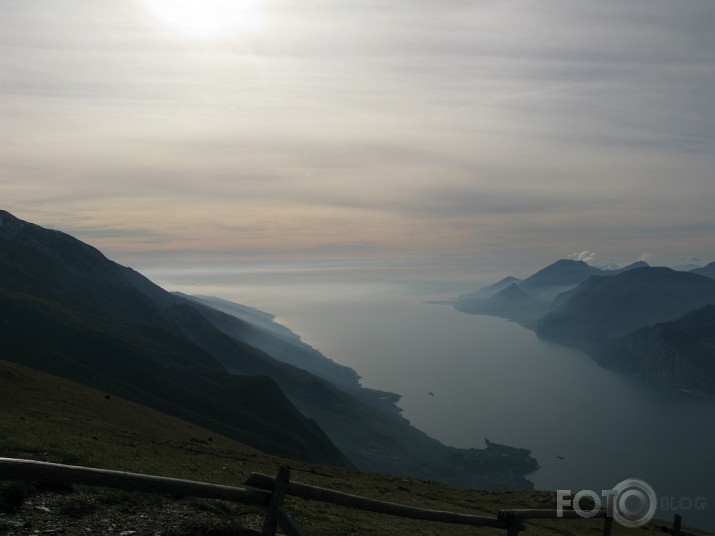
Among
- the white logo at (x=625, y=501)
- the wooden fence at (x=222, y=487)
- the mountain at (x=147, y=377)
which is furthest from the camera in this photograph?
the mountain at (x=147, y=377)

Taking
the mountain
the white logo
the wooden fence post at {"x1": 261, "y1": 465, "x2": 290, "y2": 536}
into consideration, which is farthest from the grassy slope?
the mountain

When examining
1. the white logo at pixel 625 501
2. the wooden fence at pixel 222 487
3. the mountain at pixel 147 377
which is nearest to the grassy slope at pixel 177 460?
the white logo at pixel 625 501

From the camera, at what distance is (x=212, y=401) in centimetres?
16912

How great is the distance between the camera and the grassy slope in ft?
87.0

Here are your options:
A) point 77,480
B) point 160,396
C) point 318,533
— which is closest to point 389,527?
point 318,533

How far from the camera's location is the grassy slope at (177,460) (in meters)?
26.5

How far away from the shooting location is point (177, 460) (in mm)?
37000

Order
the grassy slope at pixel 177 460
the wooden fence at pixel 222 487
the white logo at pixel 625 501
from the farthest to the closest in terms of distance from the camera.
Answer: the grassy slope at pixel 177 460
the white logo at pixel 625 501
the wooden fence at pixel 222 487

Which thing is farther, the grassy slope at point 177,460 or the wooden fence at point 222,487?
the grassy slope at point 177,460

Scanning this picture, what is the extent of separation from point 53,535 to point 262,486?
23.2 feet

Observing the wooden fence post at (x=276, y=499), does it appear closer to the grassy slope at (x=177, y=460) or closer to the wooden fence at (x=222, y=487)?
the wooden fence at (x=222, y=487)

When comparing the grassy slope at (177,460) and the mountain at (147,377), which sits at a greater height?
the grassy slope at (177,460)

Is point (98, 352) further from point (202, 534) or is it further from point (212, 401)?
point (202, 534)

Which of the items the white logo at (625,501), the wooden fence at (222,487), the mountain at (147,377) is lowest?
Answer: the mountain at (147,377)
